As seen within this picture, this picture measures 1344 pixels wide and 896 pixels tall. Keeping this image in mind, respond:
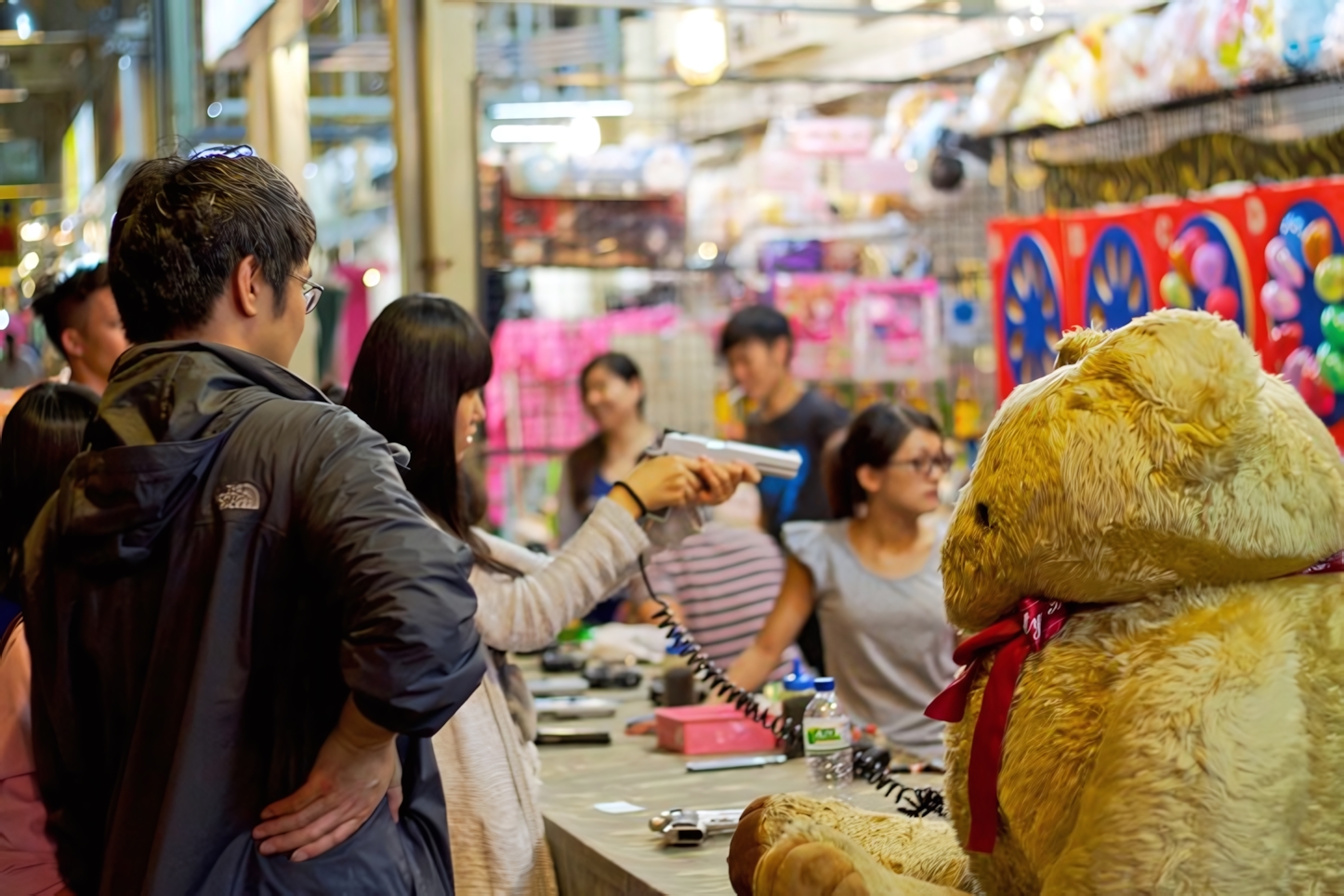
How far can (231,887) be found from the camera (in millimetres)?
1642

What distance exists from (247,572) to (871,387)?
525cm

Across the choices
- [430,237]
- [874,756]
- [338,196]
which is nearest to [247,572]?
[874,756]

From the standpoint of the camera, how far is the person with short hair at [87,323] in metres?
3.95

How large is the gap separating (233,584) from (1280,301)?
3.52 meters

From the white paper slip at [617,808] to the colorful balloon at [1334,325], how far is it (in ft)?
7.86

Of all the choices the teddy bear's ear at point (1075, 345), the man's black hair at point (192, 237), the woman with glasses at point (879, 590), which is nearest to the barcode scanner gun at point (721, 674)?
the woman with glasses at point (879, 590)

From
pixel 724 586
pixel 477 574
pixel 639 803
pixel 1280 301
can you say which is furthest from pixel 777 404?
pixel 477 574

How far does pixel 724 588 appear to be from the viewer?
454 centimetres

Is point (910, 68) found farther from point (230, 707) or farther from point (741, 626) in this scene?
point (230, 707)

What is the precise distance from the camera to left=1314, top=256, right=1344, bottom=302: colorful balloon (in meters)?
4.18

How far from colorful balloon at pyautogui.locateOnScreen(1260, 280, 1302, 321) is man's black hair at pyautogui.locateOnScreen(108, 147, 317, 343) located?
3.33 meters

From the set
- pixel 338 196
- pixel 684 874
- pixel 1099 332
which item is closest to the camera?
pixel 1099 332

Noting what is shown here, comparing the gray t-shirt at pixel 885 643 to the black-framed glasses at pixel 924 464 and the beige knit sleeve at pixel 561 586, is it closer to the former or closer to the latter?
the black-framed glasses at pixel 924 464

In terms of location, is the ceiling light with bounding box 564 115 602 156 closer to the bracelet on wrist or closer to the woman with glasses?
the woman with glasses
